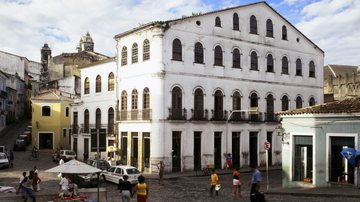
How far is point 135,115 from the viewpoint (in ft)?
117

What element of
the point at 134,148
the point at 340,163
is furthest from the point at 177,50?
the point at 340,163

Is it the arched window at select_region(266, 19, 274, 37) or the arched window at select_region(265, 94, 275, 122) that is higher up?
the arched window at select_region(266, 19, 274, 37)

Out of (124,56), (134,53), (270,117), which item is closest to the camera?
(134,53)

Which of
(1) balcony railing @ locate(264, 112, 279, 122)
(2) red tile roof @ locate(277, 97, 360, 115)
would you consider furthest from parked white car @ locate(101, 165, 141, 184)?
(1) balcony railing @ locate(264, 112, 279, 122)

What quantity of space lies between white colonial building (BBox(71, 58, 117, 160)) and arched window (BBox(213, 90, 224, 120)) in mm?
8903

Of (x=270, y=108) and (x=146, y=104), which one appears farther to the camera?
(x=270, y=108)

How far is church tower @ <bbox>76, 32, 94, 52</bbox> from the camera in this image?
87062 millimetres

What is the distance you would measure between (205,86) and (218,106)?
2146 mm

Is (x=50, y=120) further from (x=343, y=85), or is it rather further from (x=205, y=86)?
(x=343, y=85)

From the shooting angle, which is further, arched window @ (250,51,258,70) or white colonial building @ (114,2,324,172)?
arched window @ (250,51,258,70)

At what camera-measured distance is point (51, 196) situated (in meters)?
20.0

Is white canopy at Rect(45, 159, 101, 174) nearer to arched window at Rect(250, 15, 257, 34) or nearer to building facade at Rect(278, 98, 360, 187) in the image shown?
building facade at Rect(278, 98, 360, 187)

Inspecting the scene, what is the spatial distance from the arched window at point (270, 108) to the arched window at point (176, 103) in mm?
9498

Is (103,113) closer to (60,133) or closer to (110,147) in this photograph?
(110,147)
